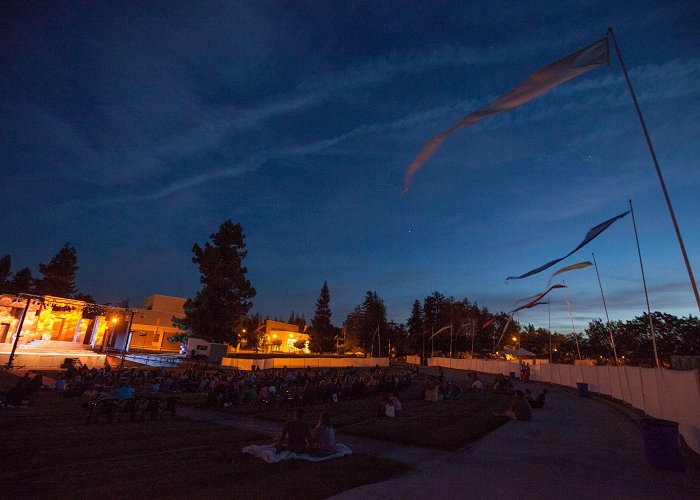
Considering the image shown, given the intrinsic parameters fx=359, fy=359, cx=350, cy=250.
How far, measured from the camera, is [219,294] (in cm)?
4606

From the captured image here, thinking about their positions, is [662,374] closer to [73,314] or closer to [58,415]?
[58,415]

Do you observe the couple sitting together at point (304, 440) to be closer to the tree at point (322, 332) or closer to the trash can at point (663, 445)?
the trash can at point (663, 445)

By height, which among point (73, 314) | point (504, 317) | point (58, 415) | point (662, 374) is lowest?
point (58, 415)

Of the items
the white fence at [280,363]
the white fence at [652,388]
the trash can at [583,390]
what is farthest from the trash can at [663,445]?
the white fence at [280,363]

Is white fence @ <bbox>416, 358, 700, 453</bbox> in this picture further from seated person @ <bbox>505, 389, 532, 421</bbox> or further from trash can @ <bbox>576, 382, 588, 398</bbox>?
seated person @ <bbox>505, 389, 532, 421</bbox>

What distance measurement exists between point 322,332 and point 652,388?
7467cm

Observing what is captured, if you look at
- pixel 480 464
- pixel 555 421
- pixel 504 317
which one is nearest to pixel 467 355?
pixel 504 317

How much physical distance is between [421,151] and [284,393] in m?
15.5

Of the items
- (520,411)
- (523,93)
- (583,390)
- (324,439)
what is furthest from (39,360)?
(583,390)

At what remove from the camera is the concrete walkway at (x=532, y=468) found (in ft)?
20.6

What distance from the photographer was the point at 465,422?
42.8 feet

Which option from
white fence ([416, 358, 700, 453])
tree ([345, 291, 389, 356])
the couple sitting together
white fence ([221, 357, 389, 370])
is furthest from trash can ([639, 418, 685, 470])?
tree ([345, 291, 389, 356])

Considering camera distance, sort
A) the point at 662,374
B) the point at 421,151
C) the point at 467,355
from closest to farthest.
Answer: the point at 421,151
the point at 662,374
the point at 467,355

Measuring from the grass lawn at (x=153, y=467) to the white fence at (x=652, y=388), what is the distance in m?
7.57
